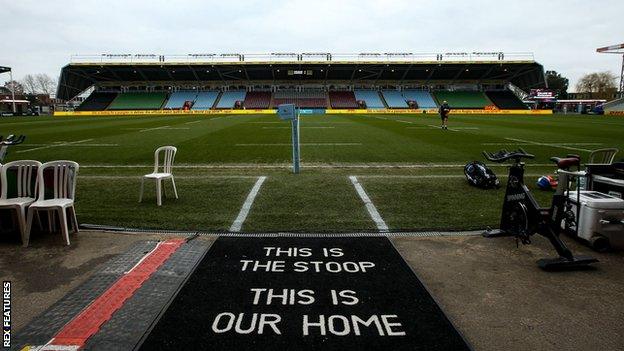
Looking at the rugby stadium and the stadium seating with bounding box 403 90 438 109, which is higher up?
the stadium seating with bounding box 403 90 438 109

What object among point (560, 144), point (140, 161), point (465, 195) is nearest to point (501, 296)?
point (465, 195)

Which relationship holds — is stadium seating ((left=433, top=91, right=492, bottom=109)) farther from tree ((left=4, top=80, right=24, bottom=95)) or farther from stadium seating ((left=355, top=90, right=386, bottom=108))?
tree ((left=4, top=80, right=24, bottom=95))

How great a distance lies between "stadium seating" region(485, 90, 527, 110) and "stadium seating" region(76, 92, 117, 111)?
6278cm

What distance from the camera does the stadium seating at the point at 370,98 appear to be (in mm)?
66312

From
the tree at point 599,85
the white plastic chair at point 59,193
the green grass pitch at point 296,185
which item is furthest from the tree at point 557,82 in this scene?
the white plastic chair at point 59,193

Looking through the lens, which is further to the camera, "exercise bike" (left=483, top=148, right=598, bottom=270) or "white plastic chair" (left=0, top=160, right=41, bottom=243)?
"white plastic chair" (left=0, top=160, right=41, bottom=243)

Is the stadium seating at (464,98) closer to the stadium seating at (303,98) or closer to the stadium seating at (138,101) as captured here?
the stadium seating at (303,98)

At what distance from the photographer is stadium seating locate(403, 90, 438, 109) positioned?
218 ft

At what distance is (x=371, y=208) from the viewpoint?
7.16m

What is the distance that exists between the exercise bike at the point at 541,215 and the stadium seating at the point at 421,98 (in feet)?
207

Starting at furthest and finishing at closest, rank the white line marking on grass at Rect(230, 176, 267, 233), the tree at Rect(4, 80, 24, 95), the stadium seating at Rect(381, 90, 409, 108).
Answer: the tree at Rect(4, 80, 24, 95) < the stadium seating at Rect(381, 90, 409, 108) < the white line marking on grass at Rect(230, 176, 267, 233)

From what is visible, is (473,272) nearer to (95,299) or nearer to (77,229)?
(95,299)

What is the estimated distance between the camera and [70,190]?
583cm

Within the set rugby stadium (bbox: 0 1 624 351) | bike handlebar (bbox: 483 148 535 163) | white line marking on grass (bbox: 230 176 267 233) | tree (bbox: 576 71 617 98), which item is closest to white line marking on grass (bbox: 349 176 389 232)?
rugby stadium (bbox: 0 1 624 351)
